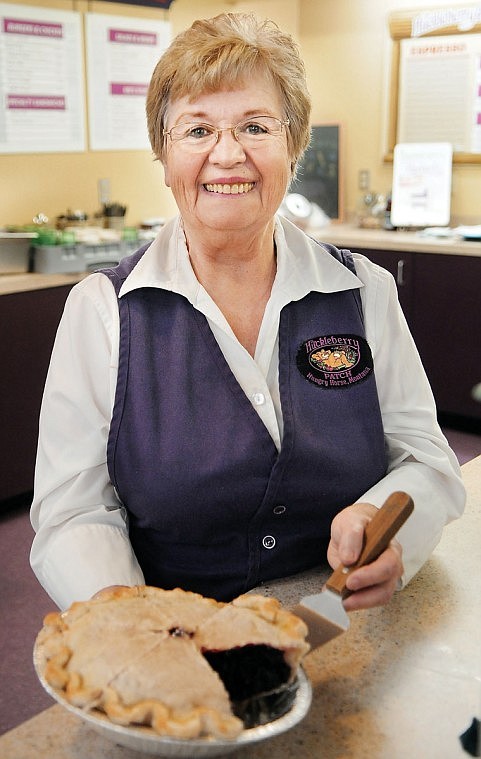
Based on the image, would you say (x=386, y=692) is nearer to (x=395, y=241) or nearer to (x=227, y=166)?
(x=227, y=166)

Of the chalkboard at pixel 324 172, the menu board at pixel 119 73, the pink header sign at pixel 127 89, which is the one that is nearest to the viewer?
the menu board at pixel 119 73

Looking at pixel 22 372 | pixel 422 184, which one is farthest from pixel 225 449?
pixel 422 184

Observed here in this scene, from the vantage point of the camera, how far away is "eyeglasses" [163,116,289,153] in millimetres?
1405

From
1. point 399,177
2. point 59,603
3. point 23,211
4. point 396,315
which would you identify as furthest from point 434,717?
point 399,177

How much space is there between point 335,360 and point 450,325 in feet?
10.3

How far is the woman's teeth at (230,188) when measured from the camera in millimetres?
1407

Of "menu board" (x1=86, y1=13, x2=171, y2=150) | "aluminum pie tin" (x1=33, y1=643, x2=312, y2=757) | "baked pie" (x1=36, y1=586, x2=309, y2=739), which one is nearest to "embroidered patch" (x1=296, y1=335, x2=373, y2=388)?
"baked pie" (x1=36, y1=586, x2=309, y2=739)

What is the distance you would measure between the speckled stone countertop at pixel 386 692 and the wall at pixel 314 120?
315cm

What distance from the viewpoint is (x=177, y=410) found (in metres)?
1.35

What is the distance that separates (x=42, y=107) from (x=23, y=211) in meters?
0.48

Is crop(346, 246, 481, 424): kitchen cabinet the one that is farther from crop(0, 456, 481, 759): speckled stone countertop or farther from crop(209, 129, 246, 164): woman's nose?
crop(0, 456, 481, 759): speckled stone countertop

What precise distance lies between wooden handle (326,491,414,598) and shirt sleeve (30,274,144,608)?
1.24ft

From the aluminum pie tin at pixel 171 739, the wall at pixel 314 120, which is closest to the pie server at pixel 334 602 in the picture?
the aluminum pie tin at pixel 171 739

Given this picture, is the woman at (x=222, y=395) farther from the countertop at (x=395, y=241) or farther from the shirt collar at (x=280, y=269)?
the countertop at (x=395, y=241)
